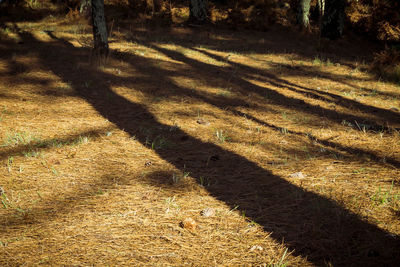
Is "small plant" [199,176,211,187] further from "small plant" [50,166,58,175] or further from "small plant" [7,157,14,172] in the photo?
"small plant" [7,157,14,172]

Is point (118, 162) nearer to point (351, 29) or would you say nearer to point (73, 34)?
point (73, 34)

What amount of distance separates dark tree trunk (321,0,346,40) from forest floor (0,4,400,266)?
518 centimetres

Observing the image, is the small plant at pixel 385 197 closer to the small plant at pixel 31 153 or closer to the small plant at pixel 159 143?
the small plant at pixel 159 143

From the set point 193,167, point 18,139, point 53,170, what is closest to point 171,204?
point 193,167

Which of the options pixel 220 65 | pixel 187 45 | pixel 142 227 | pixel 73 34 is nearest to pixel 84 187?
pixel 142 227

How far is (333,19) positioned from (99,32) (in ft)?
31.7

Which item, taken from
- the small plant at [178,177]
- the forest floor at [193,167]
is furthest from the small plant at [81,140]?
the small plant at [178,177]

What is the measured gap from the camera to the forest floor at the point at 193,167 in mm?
2281

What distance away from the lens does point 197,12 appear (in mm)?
14734

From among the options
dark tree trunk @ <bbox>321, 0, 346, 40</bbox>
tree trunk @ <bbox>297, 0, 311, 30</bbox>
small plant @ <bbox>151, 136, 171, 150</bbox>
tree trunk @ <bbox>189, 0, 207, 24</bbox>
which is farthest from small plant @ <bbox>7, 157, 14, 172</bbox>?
tree trunk @ <bbox>297, 0, 311, 30</bbox>

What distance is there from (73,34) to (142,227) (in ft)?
36.9

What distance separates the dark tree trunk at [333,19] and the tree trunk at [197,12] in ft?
19.2

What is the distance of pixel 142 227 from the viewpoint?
2512 mm

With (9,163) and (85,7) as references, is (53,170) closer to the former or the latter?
(9,163)
